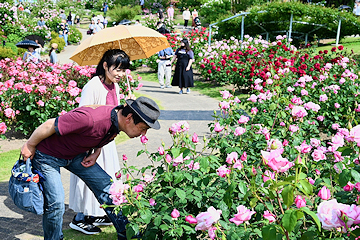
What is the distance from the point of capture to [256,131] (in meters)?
3.87

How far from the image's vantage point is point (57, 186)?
9.46 feet

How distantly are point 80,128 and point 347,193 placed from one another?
5.54 feet

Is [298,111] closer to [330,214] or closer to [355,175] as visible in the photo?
[355,175]

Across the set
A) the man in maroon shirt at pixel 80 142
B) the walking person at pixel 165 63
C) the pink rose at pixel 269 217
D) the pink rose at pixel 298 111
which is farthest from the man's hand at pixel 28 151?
the walking person at pixel 165 63

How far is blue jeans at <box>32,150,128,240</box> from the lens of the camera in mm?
2838

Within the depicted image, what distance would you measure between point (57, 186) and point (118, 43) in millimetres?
2174

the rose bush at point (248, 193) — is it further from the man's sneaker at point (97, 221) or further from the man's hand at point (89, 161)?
the man's sneaker at point (97, 221)

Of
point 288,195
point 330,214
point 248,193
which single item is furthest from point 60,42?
point 330,214

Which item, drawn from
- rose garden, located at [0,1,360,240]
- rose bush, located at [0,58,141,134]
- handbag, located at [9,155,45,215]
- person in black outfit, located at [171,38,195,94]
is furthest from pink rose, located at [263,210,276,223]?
person in black outfit, located at [171,38,195,94]

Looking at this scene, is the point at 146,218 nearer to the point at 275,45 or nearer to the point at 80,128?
the point at 80,128

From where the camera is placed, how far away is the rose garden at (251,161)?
1776 mm

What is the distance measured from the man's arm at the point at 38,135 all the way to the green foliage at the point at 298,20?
14.1 metres

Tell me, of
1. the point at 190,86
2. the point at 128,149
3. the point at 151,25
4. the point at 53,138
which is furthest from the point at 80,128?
the point at 151,25

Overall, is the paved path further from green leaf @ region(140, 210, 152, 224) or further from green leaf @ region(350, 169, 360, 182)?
green leaf @ region(350, 169, 360, 182)
